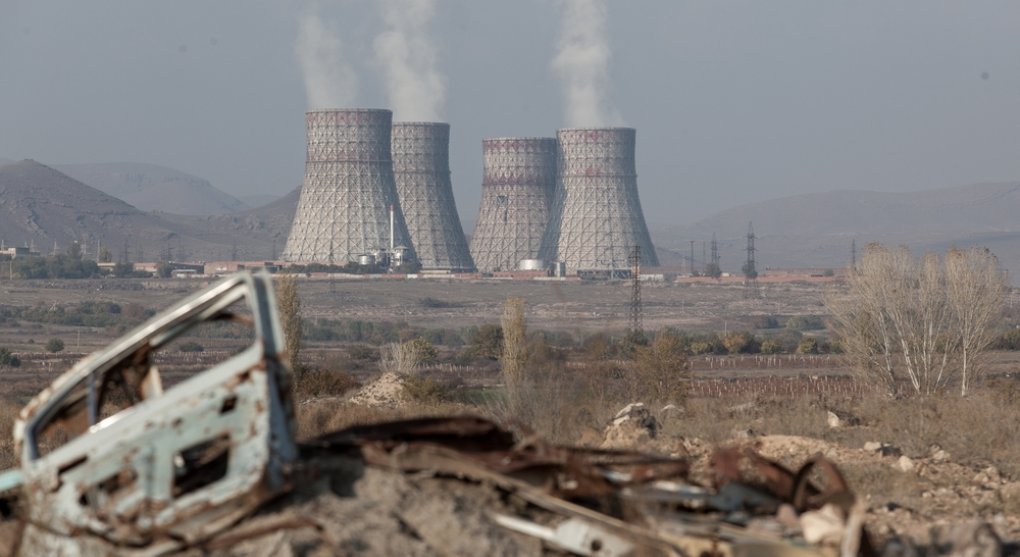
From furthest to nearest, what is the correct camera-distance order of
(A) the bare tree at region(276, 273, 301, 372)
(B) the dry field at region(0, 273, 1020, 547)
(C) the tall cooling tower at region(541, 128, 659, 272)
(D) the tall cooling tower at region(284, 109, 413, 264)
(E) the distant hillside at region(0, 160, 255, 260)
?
(E) the distant hillside at region(0, 160, 255, 260), (C) the tall cooling tower at region(541, 128, 659, 272), (D) the tall cooling tower at region(284, 109, 413, 264), (A) the bare tree at region(276, 273, 301, 372), (B) the dry field at region(0, 273, 1020, 547)

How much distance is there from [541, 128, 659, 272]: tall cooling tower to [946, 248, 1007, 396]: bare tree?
35.5 m

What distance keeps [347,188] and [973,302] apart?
36.6m

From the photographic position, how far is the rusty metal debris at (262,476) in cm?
416

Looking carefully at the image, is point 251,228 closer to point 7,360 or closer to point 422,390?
point 7,360

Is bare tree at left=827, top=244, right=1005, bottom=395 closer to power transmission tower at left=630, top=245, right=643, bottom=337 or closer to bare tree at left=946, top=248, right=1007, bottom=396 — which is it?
bare tree at left=946, top=248, right=1007, bottom=396

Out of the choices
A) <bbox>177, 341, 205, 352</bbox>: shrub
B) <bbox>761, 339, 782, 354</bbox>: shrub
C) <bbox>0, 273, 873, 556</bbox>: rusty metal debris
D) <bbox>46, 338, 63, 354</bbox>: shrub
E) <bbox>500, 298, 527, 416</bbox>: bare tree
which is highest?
<bbox>0, 273, 873, 556</bbox>: rusty metal debris

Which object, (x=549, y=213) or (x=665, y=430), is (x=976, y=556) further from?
(x=549, y=213)

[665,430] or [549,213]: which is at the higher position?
[549,213]

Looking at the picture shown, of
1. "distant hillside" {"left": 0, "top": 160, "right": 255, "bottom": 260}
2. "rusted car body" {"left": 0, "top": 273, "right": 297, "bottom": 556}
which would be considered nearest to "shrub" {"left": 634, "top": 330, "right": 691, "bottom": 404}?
"rusted car body" {"left": 0, "top": 273, "right": 297, "bottom": 556}

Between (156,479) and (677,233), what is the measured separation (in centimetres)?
19468

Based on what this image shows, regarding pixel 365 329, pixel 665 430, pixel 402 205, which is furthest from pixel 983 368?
pixel 402 205

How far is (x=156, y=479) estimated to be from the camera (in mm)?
4203

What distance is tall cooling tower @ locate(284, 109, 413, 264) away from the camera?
195 ft

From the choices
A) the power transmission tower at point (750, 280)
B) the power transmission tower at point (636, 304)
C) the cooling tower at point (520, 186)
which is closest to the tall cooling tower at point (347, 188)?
the cooling tower at point (520, 186)
